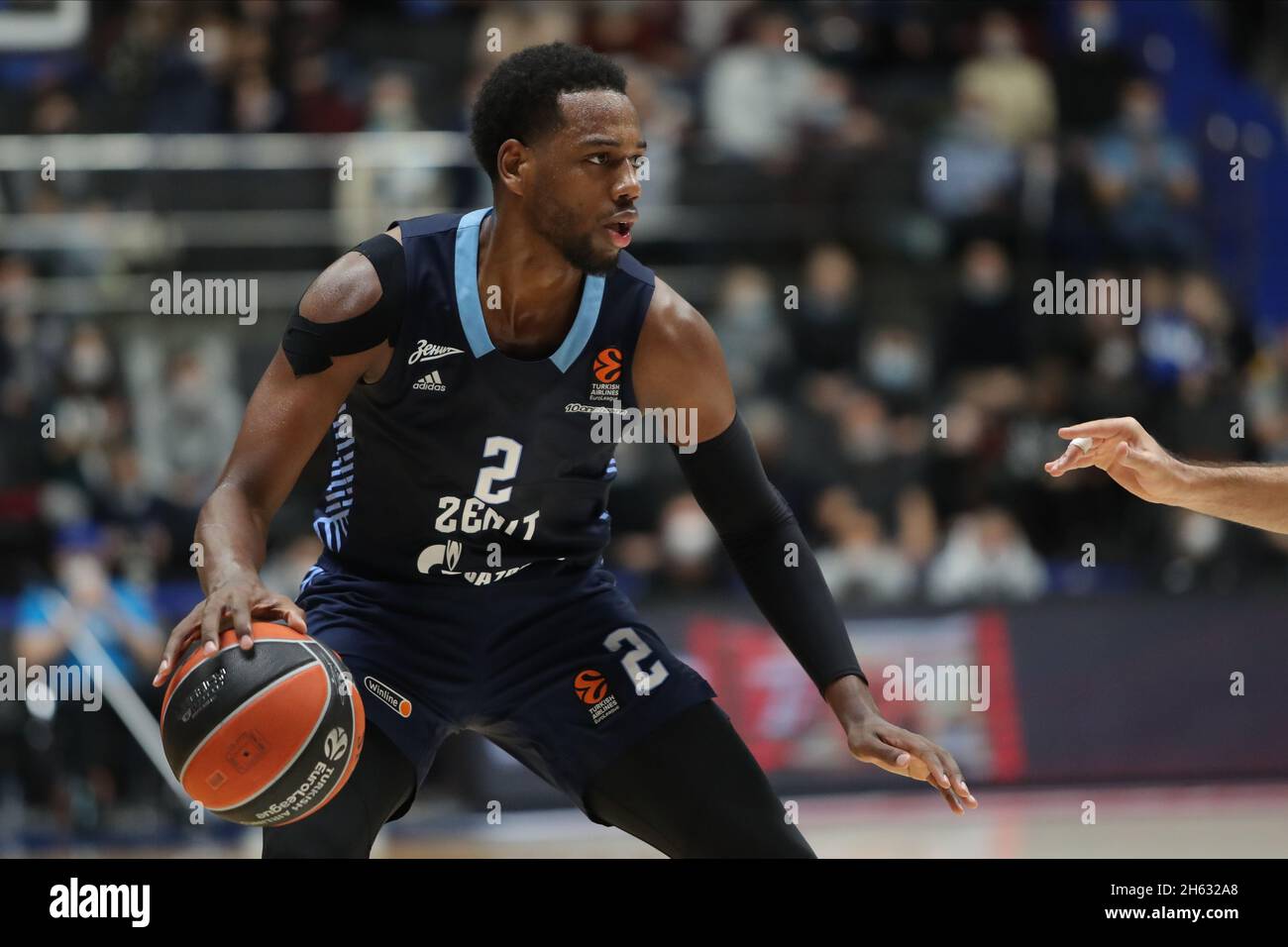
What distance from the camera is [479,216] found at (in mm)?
4039

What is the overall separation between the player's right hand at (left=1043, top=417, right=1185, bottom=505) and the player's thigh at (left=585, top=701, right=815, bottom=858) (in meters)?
0.94

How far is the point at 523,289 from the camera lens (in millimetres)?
3922

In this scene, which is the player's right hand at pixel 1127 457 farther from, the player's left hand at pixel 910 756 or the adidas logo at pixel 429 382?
the adidas logo at pixel 429 382

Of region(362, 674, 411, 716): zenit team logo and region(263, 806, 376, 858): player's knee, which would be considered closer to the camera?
region(263, 806, 376, 858): player's knee

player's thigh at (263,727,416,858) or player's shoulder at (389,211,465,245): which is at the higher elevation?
player's shoulder at (389,211,465,245)

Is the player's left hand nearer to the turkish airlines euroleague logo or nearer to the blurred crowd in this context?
the turkish airlines euroleague logo

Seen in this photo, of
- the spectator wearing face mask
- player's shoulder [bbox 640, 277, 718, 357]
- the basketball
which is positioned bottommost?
the basketball

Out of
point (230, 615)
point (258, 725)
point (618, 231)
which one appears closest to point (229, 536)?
point (230, 615)

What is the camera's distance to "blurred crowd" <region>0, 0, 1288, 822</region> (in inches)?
366

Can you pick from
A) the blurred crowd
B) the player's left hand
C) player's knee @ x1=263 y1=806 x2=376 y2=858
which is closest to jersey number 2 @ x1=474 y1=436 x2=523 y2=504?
player's knee @ x1=263 y1=806 x2=376 y2=858

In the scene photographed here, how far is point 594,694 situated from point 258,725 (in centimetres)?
84

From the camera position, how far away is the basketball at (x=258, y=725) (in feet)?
10.8
